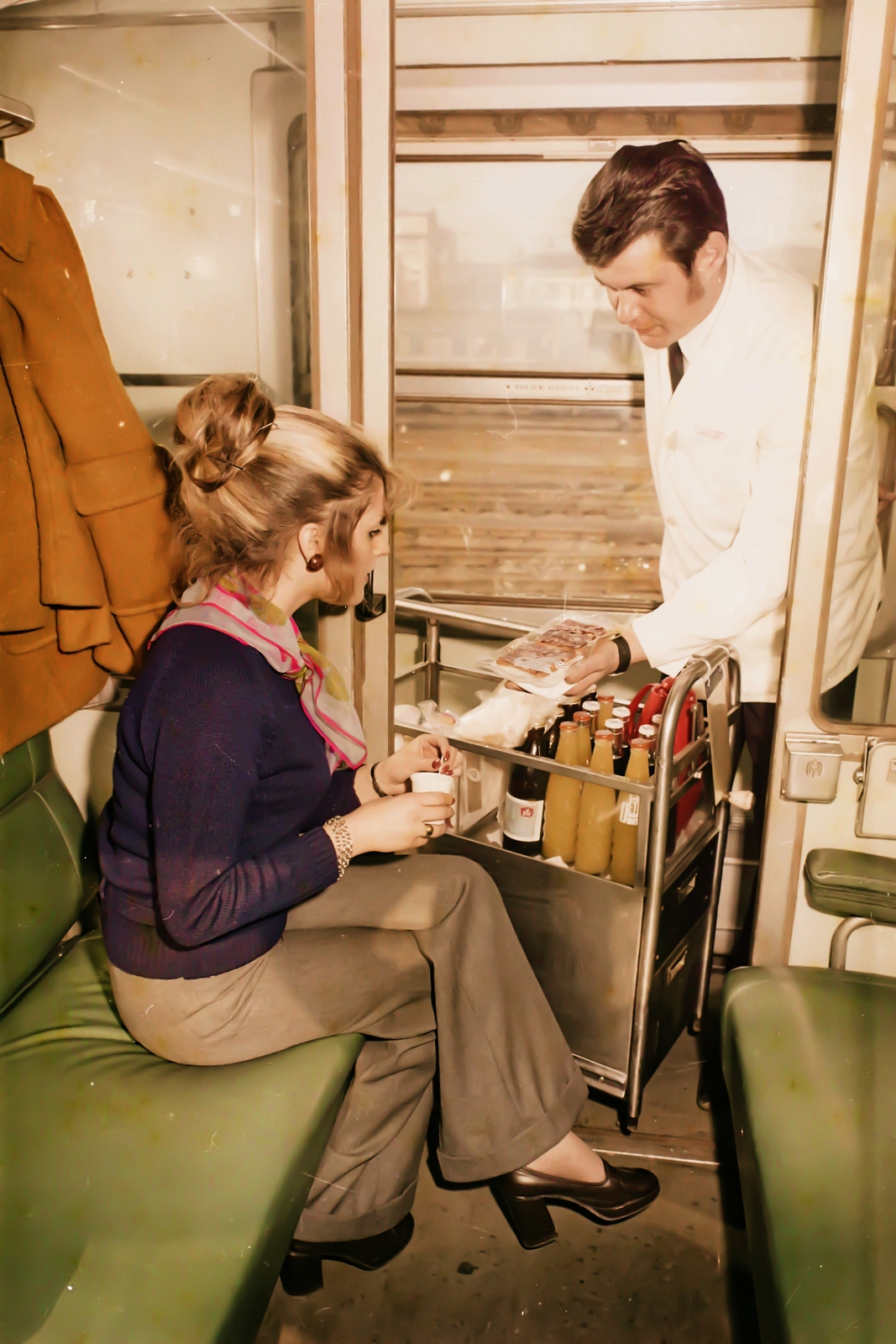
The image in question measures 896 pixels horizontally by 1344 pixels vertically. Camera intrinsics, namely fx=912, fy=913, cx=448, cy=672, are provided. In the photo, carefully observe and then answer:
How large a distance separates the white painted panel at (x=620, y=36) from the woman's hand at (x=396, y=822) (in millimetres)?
1182

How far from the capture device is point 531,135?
4.80ft

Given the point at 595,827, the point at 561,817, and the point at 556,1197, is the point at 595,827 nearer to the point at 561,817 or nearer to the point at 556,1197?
the point at 561,817

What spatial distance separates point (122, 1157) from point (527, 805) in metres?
0.89

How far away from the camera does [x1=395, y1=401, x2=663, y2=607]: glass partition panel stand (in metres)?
1.60

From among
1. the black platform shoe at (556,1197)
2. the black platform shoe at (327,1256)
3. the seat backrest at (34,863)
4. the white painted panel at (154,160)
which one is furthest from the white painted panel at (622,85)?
the black platform shoe at (327,1256)

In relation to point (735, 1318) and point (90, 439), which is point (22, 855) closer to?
point (90, 439)

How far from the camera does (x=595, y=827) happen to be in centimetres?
174

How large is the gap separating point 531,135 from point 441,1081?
1.54m

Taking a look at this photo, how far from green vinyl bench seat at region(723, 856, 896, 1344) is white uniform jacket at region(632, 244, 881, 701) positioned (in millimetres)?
433

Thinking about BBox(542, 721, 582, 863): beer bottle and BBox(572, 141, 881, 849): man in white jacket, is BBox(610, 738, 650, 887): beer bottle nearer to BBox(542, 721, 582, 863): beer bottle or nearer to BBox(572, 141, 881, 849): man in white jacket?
BBox(542, 721, 582, 863): beer bottle

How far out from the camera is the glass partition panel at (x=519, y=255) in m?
1.41

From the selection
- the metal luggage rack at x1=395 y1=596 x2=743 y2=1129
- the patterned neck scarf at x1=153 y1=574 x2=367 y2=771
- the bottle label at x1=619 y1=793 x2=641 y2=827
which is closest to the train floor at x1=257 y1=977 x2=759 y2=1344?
the metal luggage rack at x1=395 y1=596 x2=743 y2=1129

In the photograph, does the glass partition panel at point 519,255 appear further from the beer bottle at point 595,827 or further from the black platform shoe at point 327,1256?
the black platform shoe at point 327,1256

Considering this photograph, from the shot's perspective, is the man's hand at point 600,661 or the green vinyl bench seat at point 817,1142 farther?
the man's hand at point 600,661
